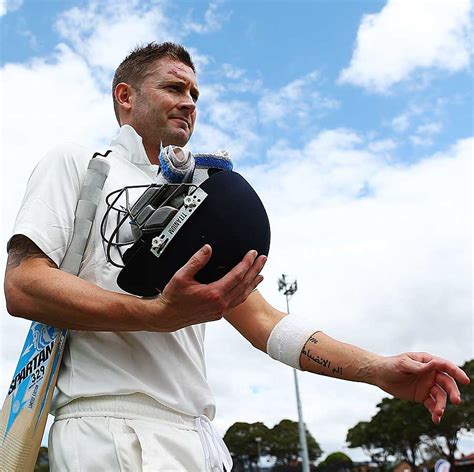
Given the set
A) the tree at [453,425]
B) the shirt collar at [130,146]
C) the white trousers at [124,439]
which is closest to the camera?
the white trousers at [124,439]

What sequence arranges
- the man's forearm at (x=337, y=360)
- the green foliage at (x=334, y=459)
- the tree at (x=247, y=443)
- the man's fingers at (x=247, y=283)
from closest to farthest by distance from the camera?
the man's fingers at (x=247, y=283)
the man's forearm at (x=337, y=360)
the tree at (x=247, y=443)
the green foliage at (x=334, y=459)

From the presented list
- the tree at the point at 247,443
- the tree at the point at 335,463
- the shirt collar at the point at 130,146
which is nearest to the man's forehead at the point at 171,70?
the shirt collar at the point at 130,146

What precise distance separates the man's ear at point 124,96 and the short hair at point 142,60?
0.03 metres

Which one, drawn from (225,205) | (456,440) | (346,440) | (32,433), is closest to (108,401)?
(32,433)

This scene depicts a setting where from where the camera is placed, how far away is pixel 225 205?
1.96m

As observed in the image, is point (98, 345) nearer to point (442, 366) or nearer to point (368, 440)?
point (442, 366)

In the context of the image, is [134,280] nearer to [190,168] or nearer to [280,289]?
[190,168]

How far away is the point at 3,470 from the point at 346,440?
6558cm

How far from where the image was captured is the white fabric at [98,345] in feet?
7.10

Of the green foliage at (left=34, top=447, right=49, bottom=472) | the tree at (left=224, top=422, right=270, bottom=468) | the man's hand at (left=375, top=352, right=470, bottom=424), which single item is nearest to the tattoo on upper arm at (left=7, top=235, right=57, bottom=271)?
the green foliage at (left=34, top=447, right=49, bottom=472)

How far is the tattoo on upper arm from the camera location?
214 centimetres

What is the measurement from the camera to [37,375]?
221cm

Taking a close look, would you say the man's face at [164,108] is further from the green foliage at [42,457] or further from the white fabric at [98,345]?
the green foliage at [42,457]

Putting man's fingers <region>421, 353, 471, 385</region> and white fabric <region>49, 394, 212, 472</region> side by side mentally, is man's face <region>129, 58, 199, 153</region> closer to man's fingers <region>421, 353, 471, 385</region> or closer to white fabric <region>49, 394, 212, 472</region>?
white fabric <region>49, 394, 212, 472</region>
